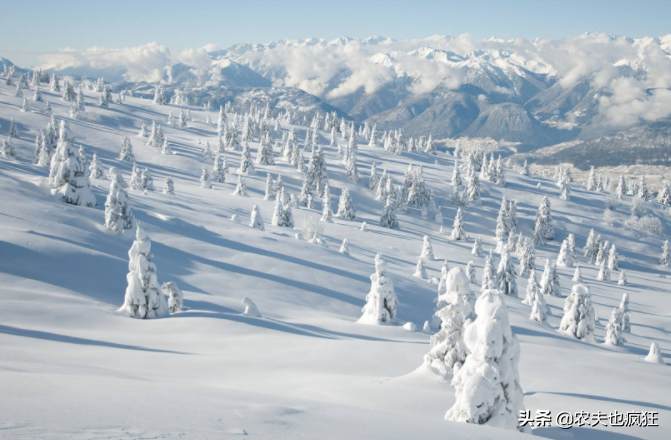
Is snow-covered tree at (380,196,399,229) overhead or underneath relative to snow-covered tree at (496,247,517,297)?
overhead

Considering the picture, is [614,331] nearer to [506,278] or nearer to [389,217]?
[506,278]

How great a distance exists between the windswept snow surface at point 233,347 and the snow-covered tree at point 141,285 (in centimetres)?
120

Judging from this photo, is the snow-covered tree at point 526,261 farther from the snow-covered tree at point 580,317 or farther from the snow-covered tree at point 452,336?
the snow-covered tree at point 452,336

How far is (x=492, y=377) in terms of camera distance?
1020cm

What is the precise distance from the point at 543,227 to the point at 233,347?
109m

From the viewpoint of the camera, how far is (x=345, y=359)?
18.0 m

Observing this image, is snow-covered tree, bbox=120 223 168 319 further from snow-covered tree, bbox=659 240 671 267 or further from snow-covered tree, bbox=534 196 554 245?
snow-covered tree, bbox=659 240 671 267

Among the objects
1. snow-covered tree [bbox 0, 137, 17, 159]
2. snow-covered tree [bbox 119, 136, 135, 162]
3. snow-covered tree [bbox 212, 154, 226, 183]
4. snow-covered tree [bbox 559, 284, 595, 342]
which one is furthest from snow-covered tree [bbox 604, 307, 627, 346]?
snow-covered tree [bbox 119, 136, 135, 162]

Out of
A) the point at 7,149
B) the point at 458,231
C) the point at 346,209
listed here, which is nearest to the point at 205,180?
the point at 346,209

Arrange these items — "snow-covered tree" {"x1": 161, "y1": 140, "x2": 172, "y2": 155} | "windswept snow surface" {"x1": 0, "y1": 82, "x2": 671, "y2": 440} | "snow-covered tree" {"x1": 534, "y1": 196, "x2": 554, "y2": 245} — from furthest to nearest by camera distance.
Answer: "snow-covered tree" {"x1": 161, "y1": 140, "x2": 172, "y2": 155}
"snow-covered tree" {"x1": 534, "y1": 196, "x2": 554, "y2": 245}
"windswept snow surface" {"x1": 0, "y1": 82, "x2": 671, "y2": 440}

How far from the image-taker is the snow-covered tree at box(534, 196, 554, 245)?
366 ft

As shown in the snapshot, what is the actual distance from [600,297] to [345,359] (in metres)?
61.4

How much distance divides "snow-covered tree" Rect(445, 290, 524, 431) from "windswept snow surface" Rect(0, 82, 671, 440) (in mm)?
1000

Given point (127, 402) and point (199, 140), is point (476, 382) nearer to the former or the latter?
point (127, 402)
